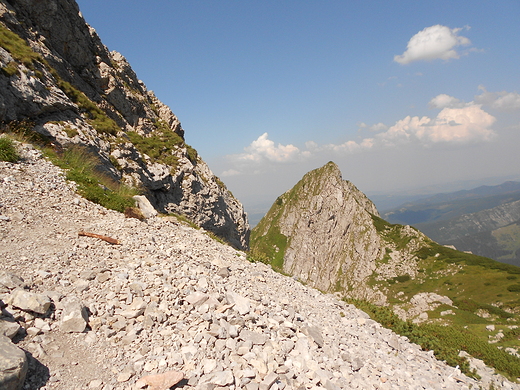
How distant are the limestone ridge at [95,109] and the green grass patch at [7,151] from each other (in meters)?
3.70

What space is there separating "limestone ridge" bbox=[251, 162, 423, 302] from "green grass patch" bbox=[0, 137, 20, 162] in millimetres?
103800

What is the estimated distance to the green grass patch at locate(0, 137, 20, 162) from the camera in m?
12.3

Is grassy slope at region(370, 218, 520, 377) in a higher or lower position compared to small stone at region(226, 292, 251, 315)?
lower

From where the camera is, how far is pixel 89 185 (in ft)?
45.8

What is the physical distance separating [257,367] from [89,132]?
23.3m

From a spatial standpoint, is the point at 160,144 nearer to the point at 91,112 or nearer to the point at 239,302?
the point at 91,112

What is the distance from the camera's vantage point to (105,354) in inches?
217

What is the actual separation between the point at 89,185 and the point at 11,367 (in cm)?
1164

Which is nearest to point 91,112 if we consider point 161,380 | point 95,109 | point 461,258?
point 95,109

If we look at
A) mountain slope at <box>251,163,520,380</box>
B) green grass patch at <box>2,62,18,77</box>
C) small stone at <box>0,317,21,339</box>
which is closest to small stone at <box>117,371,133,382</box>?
small stone at <box>0,317,21,339</box>

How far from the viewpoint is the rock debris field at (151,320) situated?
5277 mm

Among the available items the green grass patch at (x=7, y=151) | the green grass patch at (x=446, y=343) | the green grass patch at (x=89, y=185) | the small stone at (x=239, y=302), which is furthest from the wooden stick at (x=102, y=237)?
the green grass patch at (x=446, y=343)

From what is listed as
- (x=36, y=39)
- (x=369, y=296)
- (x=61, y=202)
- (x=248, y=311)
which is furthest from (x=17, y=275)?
(x=369, y=296)

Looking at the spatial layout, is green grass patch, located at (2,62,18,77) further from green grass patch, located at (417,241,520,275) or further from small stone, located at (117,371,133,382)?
green grass patch, located at (417,241,520,275)
